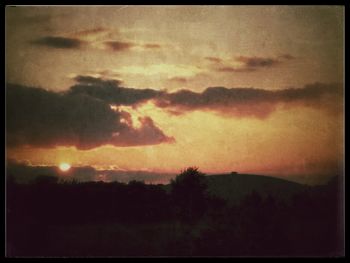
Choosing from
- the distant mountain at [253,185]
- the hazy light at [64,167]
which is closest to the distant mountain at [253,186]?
the distant mountain at [253,185]

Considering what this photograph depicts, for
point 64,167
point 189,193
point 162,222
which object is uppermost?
point 64,167

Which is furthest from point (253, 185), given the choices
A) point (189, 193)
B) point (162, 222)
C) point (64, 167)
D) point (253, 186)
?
point (64, 167)

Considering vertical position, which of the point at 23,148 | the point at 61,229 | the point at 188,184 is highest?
the point at 23,148

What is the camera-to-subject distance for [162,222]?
584 cm

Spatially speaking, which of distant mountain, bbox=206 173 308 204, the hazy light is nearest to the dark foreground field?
distant mountain, bbox=206 173 308 204

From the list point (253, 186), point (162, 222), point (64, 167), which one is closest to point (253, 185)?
point (253, 186)

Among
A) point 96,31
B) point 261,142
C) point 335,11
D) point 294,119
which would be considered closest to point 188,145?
point 261,142

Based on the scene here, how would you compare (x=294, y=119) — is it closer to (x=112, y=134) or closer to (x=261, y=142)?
(x=261, y=142)

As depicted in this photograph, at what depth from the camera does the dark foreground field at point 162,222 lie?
18.9 feet

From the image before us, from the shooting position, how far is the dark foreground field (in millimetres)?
5770

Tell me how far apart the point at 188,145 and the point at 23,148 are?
1740mm

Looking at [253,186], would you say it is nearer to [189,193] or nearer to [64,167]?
[189,193]

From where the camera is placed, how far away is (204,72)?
588 centimetres

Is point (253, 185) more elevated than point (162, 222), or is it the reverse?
point (253, 185)
